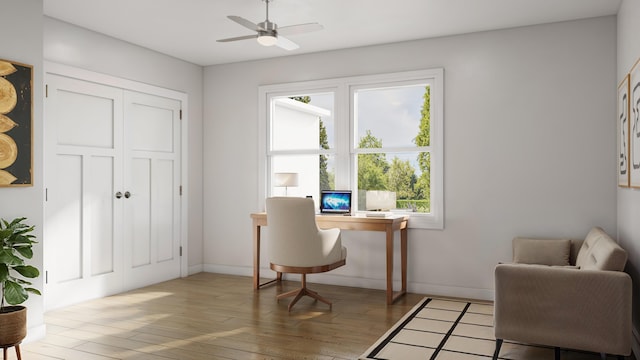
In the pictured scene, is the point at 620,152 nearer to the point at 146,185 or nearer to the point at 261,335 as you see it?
the point at 261,335

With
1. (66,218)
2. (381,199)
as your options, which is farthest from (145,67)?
(381,199)

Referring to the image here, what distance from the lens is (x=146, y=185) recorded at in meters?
5.39

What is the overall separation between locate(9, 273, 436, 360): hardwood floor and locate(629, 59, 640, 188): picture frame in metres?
2.01

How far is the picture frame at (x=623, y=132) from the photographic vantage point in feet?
11.7

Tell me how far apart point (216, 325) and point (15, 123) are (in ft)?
6.75

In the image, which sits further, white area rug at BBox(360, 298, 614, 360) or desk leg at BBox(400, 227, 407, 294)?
desk leg at BBox(400, 227, 407, 294)

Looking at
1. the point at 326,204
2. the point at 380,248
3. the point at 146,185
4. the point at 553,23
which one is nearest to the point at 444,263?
the point at 380,248

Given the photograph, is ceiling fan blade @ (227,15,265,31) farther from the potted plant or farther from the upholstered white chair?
the potted plant

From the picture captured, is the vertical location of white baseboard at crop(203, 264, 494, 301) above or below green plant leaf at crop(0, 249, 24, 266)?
below

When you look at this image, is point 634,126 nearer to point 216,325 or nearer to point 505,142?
point 505,142

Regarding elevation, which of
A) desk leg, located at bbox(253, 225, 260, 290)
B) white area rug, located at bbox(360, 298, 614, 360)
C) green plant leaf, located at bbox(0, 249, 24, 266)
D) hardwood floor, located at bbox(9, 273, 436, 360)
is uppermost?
green plant leaf, located at bbox(0, 249, 24, 266)

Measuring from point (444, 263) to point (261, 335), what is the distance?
6.96ft

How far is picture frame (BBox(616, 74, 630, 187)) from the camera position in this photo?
3.57 meters

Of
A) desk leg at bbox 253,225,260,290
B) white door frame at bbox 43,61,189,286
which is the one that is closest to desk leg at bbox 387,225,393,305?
desk leg at bbox 253,225,260,290
